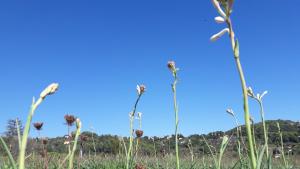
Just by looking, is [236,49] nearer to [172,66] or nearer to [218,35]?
[218,35]

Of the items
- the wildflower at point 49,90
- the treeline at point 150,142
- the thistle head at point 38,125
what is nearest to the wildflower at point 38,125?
the thistle head at point 38,125

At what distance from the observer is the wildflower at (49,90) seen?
3.97ft

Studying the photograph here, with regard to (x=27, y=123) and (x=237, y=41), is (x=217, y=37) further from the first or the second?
(x=27, y=123)

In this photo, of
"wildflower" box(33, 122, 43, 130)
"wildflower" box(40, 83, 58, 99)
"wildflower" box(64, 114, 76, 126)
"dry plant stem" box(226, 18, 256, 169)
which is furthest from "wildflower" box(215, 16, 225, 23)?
"wildflower" box(33, 122, 43, 130)

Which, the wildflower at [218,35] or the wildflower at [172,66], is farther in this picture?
the wildflower at [172,66]

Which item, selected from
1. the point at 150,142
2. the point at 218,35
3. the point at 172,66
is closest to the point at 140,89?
the point at 172,66

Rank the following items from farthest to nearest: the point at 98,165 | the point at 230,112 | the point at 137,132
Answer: the point at 98,165 < the point at 137,132 < the point at 230,112

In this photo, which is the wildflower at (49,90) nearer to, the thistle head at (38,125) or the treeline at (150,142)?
the treeline at (150,142)

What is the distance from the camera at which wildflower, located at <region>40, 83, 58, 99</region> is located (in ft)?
3.97

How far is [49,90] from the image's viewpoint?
123 cm

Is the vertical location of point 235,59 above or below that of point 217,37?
below

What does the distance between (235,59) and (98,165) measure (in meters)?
5.71

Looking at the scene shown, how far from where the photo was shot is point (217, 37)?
1.26 meters

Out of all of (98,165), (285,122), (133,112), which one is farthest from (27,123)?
(285,122)
